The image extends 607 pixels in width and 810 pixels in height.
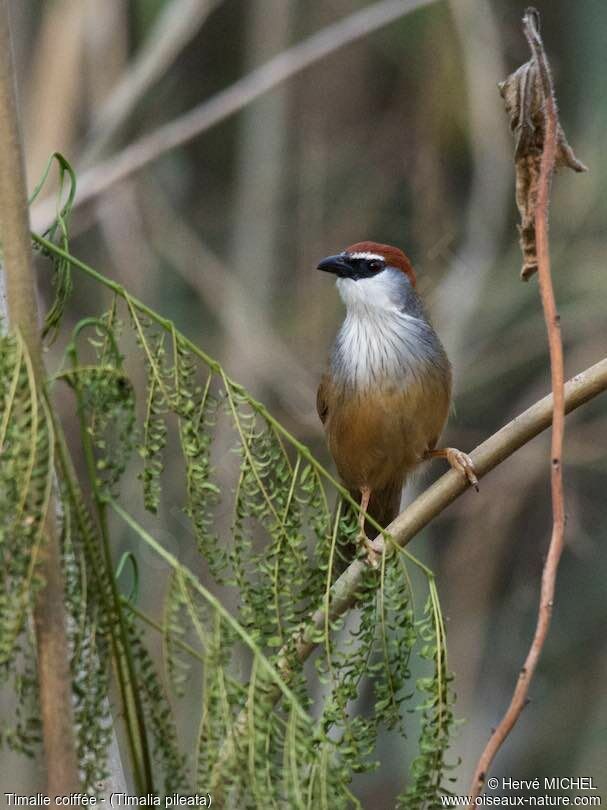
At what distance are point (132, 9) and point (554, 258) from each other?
2.54m

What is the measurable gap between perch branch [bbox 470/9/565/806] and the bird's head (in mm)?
2146

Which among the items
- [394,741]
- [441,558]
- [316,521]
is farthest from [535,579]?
[316,521]

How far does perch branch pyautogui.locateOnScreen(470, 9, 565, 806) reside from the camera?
61.2 inches

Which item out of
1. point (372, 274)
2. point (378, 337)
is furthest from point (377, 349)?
point (372, 274)

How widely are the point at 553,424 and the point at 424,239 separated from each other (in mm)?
4412

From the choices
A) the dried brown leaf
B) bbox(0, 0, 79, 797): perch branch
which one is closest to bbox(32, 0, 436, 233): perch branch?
the dried brown leaf

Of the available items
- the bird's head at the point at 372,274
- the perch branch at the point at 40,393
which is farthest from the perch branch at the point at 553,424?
the bird's head at the point at 372,274

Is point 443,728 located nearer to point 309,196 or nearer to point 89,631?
point 89,631

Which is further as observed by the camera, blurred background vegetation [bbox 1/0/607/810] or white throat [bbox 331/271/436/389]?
blurred background vegetation [bbox 1/0/607/810]

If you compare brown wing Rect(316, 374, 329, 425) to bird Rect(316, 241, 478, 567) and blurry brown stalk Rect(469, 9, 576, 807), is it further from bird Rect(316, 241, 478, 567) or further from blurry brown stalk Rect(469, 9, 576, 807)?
blurry brown stalk Rect(469, 9, 576, 807)

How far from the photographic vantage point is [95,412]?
5.02 ft

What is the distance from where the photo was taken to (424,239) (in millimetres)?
6078

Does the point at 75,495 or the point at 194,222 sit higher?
the point at 194,222

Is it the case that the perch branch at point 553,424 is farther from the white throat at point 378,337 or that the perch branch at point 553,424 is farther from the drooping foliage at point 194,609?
the white throat at point 378,337
